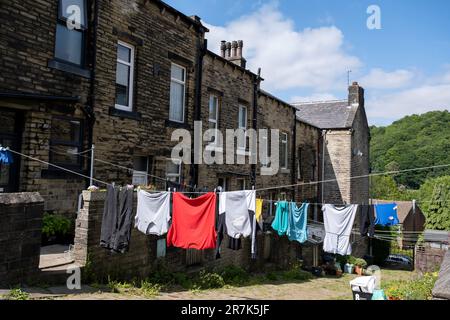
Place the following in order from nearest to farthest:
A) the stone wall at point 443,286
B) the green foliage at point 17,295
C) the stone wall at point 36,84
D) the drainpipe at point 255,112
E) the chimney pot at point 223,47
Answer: the stone wall at point 443,286
the green foliage at point 17,295
the stone wall at point 36,84
the drainpipe at point 255,112
the chimney pot at point 223,47

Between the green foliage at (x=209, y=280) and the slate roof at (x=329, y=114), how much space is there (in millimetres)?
15631

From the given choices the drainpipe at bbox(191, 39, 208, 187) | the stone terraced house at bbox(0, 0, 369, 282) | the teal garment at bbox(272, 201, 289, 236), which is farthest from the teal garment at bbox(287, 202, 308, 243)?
the drainpipe at bbox(191, 39, 208, 187)

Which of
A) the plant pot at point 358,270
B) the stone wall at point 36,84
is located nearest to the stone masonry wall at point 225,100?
the stone wall at point 36,84

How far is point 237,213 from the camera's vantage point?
941 cm

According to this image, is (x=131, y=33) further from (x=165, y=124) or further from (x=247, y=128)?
(x=247, y=128)

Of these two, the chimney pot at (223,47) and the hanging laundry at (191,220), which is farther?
the chimney pot at (223,47)

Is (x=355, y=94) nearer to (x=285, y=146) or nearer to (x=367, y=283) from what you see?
(x=285, y=146)

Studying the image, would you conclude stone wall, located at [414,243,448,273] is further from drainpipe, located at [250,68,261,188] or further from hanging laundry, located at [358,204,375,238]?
drainpipe, located at [250,68,261,188]

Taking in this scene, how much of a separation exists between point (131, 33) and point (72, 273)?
703 cm

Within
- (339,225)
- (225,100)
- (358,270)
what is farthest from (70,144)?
(358,270)

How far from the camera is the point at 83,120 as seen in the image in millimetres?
9734

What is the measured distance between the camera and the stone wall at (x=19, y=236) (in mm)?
6355

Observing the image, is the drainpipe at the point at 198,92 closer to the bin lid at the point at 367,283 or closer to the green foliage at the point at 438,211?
the bin lid at the point at 367,283

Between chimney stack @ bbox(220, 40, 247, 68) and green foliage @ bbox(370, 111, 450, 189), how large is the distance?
204 feet
